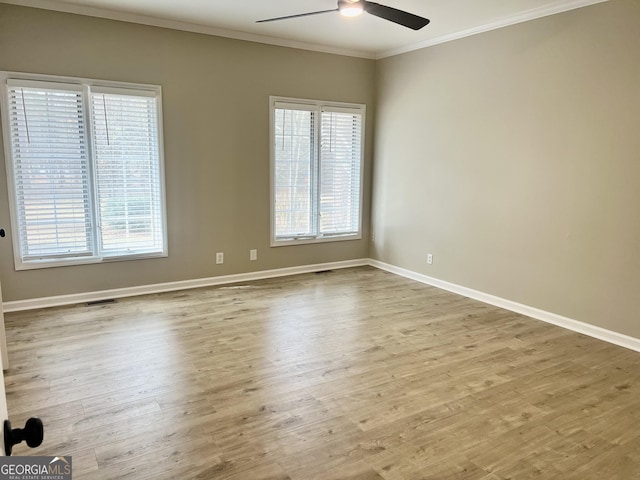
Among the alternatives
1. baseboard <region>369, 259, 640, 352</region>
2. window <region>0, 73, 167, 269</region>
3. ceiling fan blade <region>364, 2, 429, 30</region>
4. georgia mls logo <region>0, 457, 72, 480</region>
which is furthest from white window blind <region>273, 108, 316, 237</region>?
georgia mls logo <region>0, 457, 72, 480</region>

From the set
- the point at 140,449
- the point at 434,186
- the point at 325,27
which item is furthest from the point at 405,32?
the point at 140,449

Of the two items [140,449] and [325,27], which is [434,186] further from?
[140,449]

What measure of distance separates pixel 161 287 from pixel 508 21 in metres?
4.34

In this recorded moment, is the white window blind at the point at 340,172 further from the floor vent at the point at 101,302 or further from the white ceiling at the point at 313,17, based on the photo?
the floor vent at the point at 101,302

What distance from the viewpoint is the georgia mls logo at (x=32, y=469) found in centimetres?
81

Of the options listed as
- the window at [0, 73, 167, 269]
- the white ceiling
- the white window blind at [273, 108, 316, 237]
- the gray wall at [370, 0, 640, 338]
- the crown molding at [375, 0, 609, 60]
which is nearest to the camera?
the gray wall at [370, 0, 640, 338]

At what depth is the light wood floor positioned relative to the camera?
83.9 inches


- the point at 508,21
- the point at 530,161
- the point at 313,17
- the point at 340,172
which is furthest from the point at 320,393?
the point at 508,21

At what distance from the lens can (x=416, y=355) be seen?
10.8ft

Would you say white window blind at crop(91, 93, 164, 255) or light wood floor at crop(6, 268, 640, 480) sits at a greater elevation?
white window blind at crop(91, 93, 164, 255)

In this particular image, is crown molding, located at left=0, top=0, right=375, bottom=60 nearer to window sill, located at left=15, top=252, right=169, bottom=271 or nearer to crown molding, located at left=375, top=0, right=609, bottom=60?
crown molding, located at left=375, top=0, right=609, bottom=60

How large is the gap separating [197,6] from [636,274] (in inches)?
169

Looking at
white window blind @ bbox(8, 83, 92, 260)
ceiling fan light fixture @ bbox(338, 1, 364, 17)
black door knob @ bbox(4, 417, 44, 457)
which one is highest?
ceiling fan light fixture @ bbox(338, 1, 364, 17)

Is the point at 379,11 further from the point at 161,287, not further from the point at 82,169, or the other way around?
the point at 161,287
